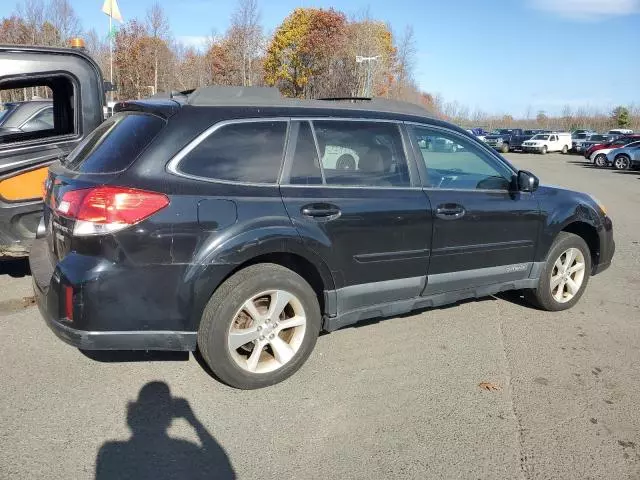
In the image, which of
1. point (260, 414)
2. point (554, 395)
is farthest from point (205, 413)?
point (554, 395)

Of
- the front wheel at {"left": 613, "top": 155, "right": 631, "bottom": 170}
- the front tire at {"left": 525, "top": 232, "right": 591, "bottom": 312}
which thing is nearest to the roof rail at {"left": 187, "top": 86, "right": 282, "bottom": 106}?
the front tire at {"left": 525, "top": 232, "right": 591, "bottom": 312}

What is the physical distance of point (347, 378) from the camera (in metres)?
3.72

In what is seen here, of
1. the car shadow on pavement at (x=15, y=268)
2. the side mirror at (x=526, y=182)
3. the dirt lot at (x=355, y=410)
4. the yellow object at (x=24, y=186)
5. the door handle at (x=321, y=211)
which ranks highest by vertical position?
the side mirror at (x=526, y=182)

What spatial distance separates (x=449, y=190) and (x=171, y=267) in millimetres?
2179

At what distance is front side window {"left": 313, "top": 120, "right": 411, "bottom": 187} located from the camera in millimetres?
3711

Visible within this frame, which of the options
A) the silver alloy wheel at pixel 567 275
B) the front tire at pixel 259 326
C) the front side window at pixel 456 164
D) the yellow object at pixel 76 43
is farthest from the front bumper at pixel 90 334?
the silver alloy wheel at pixel 567 275

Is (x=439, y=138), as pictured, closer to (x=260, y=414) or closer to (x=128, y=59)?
(x=260, y=414)

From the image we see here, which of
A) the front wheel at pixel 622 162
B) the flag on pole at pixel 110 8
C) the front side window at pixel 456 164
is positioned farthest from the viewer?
the front wheel at pixel 622 162

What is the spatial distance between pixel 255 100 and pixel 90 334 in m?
1.74

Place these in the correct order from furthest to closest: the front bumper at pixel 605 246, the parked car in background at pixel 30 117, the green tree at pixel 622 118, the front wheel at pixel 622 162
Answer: the green tree at pixel 622 118
the front wheel at pixel 622 162
the parked car in background at pixel 30 117
the front bumper at pixel 605 246

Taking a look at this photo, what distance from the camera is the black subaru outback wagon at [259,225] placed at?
10.0 feet

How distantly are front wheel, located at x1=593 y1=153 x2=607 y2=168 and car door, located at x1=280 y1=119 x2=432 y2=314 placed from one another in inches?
1226

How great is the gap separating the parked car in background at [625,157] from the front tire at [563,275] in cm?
2678

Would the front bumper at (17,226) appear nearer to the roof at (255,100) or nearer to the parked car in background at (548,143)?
the roof at (255,100)
